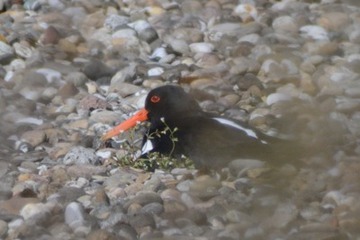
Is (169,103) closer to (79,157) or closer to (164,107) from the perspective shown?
(164,107)

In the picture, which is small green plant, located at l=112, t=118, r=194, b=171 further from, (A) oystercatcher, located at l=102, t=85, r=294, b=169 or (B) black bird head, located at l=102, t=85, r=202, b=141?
(B) black bird head, located at l=102, t=85, r=202, b=141

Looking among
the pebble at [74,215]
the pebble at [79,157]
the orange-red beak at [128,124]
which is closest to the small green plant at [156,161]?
the pebble at [79,157]

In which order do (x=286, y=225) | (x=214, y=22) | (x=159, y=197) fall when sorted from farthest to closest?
(x=214, y=22)
(x=159, y=197)
(x=286, y=225)

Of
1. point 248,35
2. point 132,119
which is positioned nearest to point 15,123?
point 132,119

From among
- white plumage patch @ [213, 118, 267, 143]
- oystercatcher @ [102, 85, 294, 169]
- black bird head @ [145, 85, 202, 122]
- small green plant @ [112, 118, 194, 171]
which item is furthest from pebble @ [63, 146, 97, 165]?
white plumage patch @ [213, 118, 267, 143]

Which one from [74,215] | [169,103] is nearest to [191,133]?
[169,103]

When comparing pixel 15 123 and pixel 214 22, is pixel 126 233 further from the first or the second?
pixel 214 22

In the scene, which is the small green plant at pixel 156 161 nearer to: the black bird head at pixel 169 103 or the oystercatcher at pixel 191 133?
the oystercatcher at pixel 191 133
